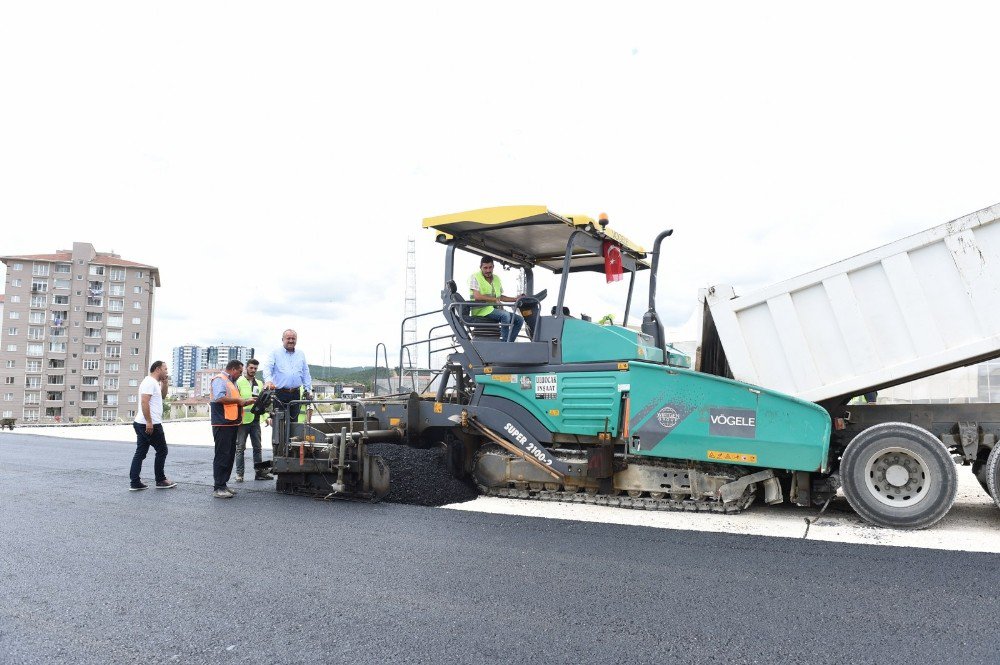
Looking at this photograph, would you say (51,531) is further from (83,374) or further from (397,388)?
(83,374)

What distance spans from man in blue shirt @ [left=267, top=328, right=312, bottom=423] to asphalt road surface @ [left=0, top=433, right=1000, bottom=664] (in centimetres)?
222

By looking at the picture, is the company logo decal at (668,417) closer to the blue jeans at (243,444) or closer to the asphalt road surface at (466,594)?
the asphalt road surface at (466,594)

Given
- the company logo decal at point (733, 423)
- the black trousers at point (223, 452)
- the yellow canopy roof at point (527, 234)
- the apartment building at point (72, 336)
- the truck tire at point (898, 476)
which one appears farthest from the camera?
the apartment building at point (72, 336)

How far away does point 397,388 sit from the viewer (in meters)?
7.23

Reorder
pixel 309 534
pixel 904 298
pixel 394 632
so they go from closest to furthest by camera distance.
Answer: pixel 394 632 → pixel 309 534 → pixel 904 298

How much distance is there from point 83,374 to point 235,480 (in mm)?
76686

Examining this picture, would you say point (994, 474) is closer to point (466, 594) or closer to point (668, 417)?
point (668, 417)

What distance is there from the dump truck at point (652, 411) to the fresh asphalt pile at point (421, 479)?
0.55ft

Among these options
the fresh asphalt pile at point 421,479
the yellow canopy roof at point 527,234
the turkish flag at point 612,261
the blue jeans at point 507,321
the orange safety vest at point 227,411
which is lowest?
the fresh asphalt pile at point 421,479

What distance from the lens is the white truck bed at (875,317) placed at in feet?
16.7

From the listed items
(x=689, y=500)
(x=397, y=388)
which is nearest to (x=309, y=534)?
(x=397, y=388)

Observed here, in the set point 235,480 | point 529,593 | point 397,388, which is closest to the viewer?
point 529,593

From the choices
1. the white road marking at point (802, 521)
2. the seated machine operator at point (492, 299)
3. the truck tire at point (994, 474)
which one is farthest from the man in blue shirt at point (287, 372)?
the truck tire at point (994, 474)

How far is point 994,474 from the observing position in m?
5.02
